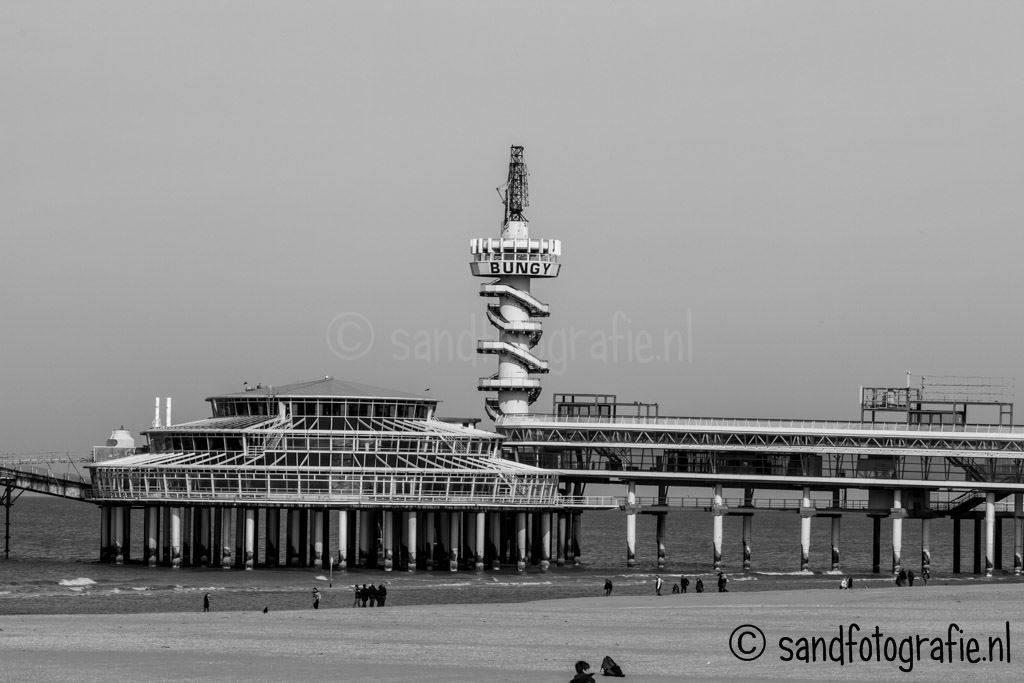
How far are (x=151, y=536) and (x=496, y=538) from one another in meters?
19.7

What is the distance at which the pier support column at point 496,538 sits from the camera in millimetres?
118500

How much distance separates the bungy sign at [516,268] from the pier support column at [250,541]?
86.7ft

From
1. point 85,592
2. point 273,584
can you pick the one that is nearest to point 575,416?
point 273,584

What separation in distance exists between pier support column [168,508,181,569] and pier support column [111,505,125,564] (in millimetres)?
4552

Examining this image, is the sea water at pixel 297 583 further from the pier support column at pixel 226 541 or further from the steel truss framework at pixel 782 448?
the steel truss framework at pixel 782 448

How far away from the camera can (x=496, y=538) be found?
119438 millimetres

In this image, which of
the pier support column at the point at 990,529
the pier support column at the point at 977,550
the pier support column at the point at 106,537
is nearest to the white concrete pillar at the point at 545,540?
the pier support column at the point at 106,537

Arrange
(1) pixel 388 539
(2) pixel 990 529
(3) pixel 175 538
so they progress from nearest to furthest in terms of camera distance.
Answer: (1) pixel 388 539 → (3) pixel 175 538 → (2) pixel 990 529

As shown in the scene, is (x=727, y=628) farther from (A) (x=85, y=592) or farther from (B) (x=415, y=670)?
(A) (x=85, y=592)

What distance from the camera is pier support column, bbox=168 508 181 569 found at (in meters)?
114

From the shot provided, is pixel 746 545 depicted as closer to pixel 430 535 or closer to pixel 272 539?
pixel 430 535

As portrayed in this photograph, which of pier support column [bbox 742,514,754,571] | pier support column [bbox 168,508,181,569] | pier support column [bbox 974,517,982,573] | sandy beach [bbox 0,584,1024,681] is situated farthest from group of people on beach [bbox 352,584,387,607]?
pier support column [bbox 974,517,982,573]

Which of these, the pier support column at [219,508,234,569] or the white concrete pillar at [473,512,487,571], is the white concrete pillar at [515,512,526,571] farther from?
the pier support column at [219,508,234,569]

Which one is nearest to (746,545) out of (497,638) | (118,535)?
(118,535)
